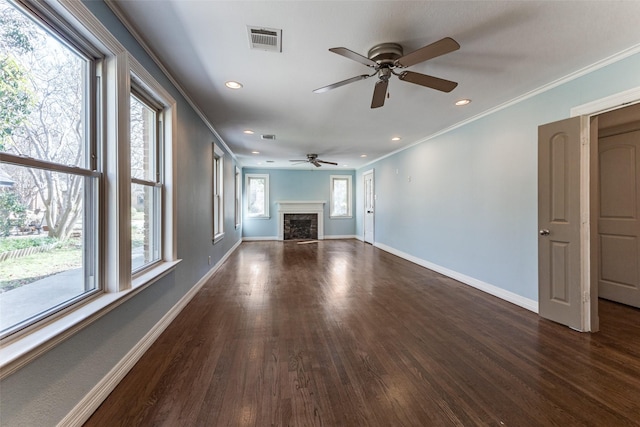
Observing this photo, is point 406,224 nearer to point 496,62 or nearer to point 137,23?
point 496,62

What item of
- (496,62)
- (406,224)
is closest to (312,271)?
(406,224)

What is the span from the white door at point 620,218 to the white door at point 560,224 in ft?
4.39

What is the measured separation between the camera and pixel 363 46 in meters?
2.08

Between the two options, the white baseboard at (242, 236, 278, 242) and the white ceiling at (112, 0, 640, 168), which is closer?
the white ceiling at (112, 0, 640, 168)

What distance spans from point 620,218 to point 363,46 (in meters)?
3.75

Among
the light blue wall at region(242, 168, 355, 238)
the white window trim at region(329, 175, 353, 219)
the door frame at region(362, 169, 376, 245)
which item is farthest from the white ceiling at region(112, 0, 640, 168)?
the white window trim at region(329, 175, 353, 219)

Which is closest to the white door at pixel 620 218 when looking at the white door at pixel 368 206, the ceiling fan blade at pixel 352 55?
the ceiling fan blade at pixel 352 55

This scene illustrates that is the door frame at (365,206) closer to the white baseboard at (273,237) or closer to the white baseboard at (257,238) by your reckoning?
the white baseboard at (273,237)

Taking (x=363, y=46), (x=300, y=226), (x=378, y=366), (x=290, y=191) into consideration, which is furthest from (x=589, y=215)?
(x=290, y=191)

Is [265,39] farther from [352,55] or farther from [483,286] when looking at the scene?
[483,286]

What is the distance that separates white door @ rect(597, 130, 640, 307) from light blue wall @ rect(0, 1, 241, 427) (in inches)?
202

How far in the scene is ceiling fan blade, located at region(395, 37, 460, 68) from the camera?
1.67 metres

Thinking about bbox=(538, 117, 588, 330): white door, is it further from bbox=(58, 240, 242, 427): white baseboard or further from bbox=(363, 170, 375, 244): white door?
bbox=(363, 170, 375, 244): white door

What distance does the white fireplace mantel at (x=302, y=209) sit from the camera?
28.0 ft
